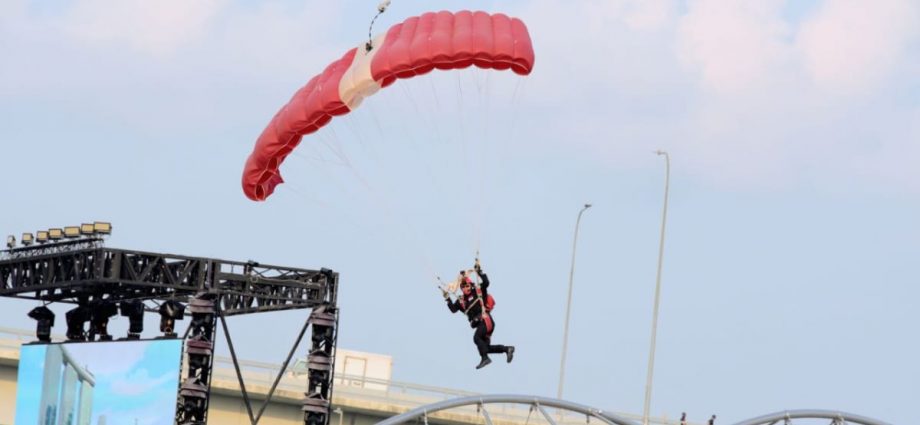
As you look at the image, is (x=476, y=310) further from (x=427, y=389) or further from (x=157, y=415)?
(x=427, y=389)

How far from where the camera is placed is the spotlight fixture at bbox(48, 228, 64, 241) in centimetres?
4266

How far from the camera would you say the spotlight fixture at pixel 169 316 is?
138ft

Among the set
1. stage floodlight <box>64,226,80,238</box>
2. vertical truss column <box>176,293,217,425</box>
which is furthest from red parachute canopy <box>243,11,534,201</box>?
stage floodlight <box>64,226,80,238</box>

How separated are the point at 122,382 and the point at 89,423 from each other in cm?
109

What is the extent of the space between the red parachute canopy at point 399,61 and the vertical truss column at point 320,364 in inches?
169

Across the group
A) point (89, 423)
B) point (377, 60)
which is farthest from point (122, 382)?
point (377, 60)

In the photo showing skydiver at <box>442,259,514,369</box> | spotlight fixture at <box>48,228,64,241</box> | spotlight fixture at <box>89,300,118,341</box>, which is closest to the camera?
skydiver at <box>442,259,514,369</box>

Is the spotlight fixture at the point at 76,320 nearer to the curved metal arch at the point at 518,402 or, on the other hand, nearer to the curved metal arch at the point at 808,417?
the curved metal arch at the point at 518,402

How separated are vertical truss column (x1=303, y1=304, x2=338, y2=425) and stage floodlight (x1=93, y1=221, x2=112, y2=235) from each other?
4720 mm

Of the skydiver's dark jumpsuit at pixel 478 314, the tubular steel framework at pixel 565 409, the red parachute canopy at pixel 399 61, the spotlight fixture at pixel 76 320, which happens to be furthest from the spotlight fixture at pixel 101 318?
the skydiver's dark jumpsuit at pixel 478 314

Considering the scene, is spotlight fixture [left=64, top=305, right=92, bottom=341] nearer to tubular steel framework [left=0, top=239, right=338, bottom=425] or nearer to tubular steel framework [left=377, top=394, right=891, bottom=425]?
tubular steel framework [left=0, top=239, right=338, bottom=425]

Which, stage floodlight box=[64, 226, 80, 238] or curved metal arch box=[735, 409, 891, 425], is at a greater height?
stage floodlight box=[64, 226, 80, 238]

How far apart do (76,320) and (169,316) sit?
2816 mm

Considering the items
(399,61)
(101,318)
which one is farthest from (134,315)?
(399,61)
